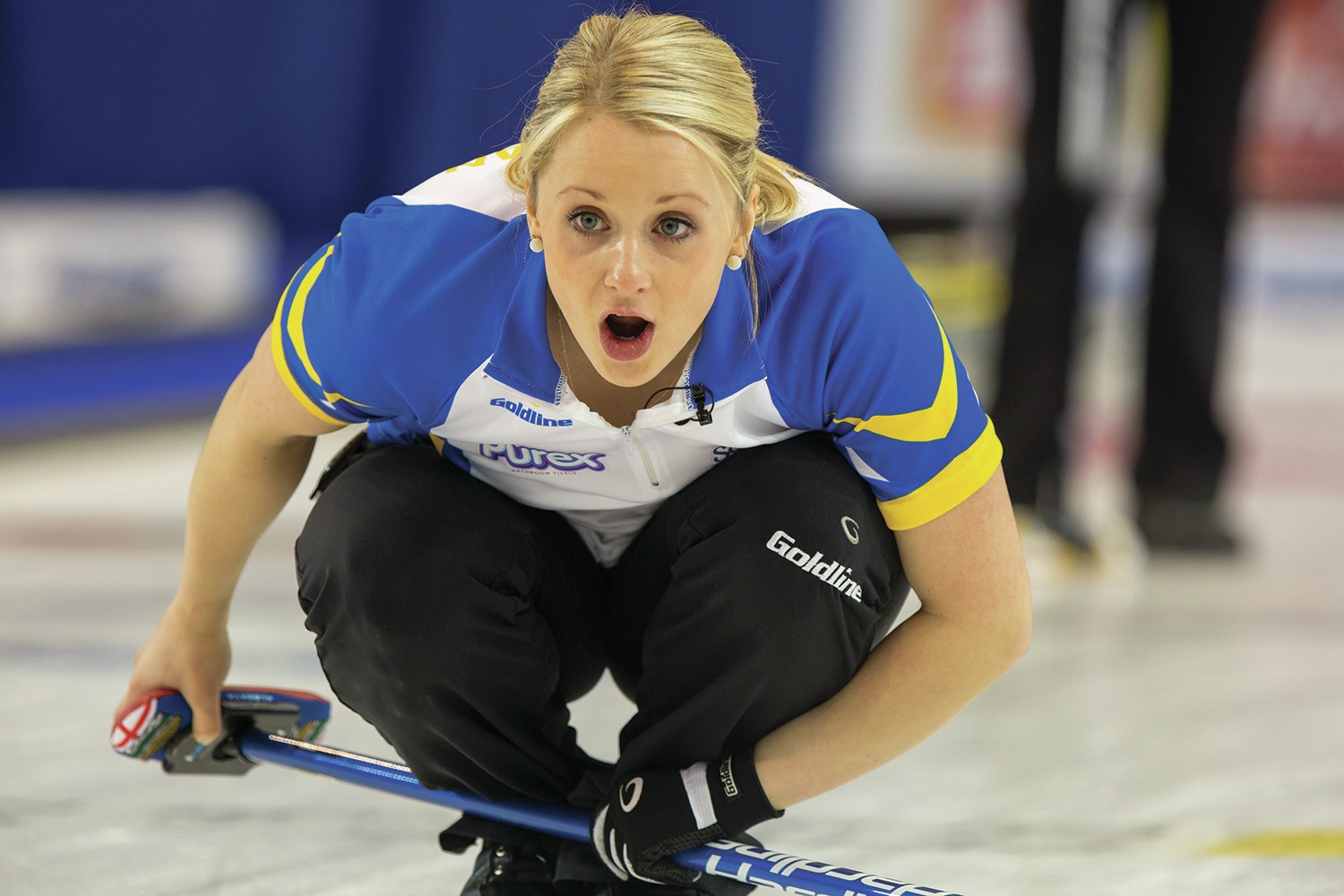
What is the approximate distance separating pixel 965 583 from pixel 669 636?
0.75ft

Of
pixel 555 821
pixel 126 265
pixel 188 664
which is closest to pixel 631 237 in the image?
pixel 555 821

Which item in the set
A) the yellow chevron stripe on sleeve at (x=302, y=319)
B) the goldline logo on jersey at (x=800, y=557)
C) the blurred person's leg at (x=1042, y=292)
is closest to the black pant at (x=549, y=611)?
the goldline logo on jersey at (x=800, y=557)

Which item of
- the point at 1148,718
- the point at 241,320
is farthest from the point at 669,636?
the point at 241,320

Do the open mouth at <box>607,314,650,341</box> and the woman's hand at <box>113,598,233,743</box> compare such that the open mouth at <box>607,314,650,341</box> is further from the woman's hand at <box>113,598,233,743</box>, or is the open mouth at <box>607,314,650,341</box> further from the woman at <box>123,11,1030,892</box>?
the woman's hand at <box>113,598,233,743</box>

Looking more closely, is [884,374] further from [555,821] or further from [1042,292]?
[1042,292]

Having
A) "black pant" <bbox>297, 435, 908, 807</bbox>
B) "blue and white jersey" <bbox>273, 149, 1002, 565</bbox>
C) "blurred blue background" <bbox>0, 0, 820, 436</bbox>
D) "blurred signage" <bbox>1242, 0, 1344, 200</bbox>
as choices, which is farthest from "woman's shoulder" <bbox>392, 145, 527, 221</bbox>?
"blurred signage" <bbox>1242, 0, 1344, 200</bbox>

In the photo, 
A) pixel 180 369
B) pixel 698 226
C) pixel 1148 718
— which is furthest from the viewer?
pixel 180 369

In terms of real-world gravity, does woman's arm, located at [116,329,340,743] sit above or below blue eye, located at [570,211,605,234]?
below

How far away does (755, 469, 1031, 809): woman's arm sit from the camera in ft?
3.50

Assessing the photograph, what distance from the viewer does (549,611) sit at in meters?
1.16

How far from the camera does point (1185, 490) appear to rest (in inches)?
103

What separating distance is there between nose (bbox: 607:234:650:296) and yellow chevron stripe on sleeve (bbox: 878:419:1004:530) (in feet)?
0.85

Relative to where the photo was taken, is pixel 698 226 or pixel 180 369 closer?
pixel 698 226

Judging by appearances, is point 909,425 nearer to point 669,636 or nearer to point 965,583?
point 965,583
